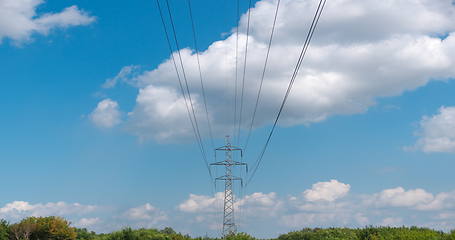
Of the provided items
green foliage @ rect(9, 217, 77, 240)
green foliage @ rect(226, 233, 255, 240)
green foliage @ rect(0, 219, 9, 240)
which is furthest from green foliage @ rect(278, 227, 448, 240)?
green foliage @ rect(0, 219, 9, 240)

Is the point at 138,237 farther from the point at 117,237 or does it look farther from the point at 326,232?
the point at 326,232

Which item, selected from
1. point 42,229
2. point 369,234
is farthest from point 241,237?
point 42,229

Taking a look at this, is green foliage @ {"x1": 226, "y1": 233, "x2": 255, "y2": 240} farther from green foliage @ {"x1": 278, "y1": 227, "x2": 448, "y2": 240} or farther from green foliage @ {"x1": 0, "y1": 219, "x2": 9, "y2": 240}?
green foliage @ {"x1": 0, "y1": 219, "x2": 9, "y2": 240}

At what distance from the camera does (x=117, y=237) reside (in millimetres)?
63219

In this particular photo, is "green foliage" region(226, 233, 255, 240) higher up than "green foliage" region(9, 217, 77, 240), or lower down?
lower down

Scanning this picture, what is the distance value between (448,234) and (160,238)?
4344 centimetres

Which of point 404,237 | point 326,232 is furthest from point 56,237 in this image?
point 404,237

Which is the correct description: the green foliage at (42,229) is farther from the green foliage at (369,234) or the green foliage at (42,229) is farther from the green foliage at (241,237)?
the green foliage at (369,234)

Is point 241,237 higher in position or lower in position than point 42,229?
lower

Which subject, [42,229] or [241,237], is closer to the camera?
[241,237]

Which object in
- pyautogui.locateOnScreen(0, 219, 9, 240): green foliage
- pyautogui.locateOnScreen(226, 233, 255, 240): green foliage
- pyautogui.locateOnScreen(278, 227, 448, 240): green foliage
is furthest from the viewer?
pyautogui.locateOnScreen(0, 219, 9, 240): green foliage

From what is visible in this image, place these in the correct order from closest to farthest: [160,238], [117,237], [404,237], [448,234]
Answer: [448,234]
[404,237]
[117,237]
[160,238]

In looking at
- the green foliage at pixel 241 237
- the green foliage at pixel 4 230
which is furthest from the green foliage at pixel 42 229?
the green foliage at pixel 241 237

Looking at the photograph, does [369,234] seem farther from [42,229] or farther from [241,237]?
[42,229]
